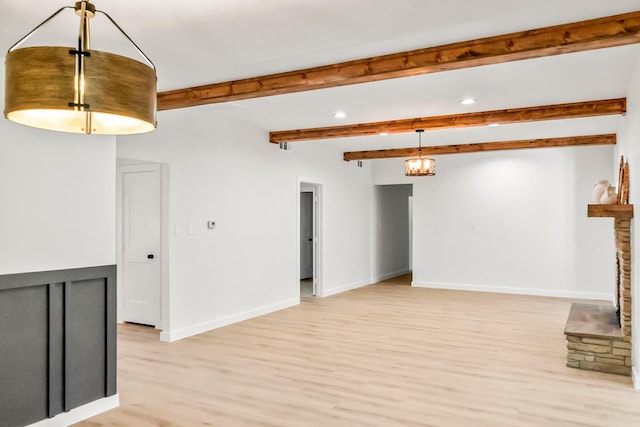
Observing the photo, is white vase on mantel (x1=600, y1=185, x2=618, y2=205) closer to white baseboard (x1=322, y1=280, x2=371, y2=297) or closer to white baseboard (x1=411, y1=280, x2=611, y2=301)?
white baseboard (x1=411, y1=280, x2=611, y2=301)

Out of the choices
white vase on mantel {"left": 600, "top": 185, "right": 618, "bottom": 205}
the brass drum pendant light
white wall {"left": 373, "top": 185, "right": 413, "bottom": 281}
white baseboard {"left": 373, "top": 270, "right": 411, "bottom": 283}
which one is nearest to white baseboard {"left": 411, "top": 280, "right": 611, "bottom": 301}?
white baseboard {"left": 373, "top": 270, "right": 411, "bottom": 283}

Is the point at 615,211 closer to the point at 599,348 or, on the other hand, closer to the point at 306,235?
the point at 599,348

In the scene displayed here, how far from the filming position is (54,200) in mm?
3240

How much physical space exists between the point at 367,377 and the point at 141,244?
3.46 m

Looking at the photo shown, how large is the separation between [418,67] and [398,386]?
253cm

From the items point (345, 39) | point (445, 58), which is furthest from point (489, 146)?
point (345, 39)

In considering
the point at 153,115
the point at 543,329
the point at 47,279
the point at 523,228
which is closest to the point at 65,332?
the point at 47,279

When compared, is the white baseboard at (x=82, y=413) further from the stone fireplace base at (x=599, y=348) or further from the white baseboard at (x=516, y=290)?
the white baseboard at (x=516, y=290)

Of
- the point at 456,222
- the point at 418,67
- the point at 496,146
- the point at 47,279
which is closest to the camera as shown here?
the point at 47,279

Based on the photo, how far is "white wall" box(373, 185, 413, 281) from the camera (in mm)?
10438

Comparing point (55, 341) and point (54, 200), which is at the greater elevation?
point (54, 200)

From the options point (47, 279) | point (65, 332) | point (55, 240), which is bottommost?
point (65, 332)

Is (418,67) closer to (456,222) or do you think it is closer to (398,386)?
(398,386)

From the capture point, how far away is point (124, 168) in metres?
6.10
